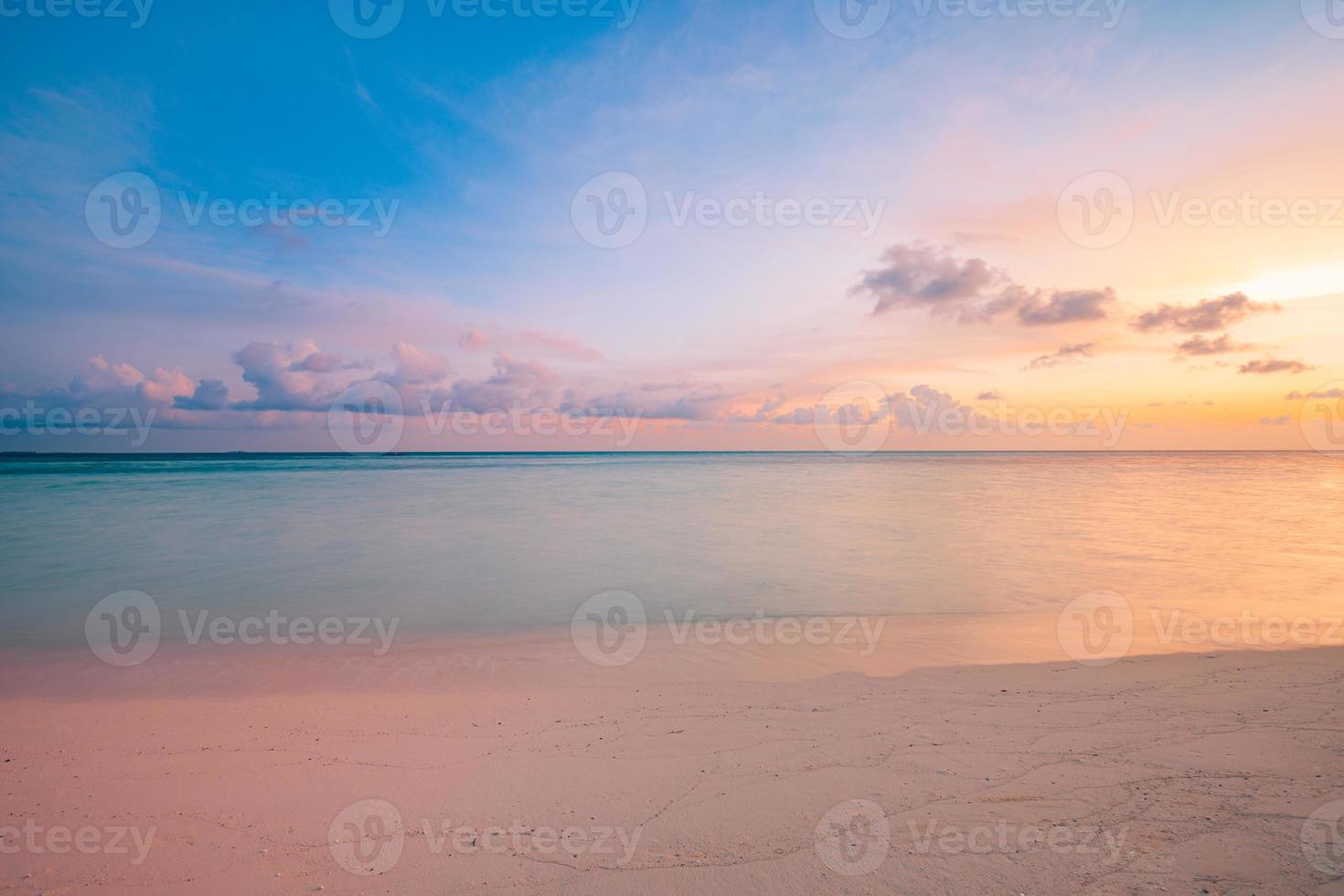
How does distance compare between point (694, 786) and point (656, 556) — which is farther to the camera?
point (656, 556)

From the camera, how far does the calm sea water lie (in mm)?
10352

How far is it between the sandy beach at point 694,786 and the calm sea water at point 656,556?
368 cm

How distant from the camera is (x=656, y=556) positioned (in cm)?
1528

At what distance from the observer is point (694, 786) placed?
4.14m

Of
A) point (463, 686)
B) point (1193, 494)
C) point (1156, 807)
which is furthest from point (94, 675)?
point (1193, 494)

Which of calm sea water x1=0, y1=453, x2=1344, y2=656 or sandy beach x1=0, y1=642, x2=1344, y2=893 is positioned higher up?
calm sea water x1=0, y1=453, x2=1344, y2=656

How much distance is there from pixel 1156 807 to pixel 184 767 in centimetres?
690

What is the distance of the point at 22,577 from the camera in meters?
12.2

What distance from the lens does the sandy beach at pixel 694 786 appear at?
3336mm

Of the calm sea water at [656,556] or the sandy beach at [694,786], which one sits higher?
the calm sea water at [656,556]

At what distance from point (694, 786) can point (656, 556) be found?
11164 mm

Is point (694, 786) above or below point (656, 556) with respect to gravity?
below

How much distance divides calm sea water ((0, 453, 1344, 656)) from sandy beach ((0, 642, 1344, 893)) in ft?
12.1

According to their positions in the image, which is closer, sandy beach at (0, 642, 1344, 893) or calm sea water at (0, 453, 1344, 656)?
sandy beach at (0, 642, 1344, 893)
